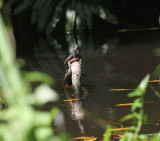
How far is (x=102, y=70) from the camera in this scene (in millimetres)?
3719

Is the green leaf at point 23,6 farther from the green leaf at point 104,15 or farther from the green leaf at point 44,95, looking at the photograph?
the green leaf at point 44,95

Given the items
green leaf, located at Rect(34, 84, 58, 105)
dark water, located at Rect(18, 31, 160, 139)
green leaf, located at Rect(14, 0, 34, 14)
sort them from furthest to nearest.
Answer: green leaf, located at Rect(14, 0, 34, 14), dark water, located at Rect(18, 31, 160, 139), green leaf, located at Rect(34, 84, 58, 105)

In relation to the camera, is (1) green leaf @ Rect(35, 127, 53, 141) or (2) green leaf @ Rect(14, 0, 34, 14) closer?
(1) green leaf @ Rect(35, 127, 53, 141)

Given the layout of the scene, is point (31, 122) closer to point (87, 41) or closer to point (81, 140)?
point (81, 140)

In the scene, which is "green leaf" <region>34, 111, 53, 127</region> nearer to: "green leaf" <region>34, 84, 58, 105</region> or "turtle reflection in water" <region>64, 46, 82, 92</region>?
"green leaf" <region>34, 84, 58, 105</region>

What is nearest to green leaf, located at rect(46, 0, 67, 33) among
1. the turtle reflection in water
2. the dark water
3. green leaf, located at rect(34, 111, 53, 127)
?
the dark water

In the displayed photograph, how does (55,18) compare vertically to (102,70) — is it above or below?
above

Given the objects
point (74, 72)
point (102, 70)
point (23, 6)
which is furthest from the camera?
point (23, 6)

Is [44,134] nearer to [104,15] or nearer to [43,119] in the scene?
[43,119]

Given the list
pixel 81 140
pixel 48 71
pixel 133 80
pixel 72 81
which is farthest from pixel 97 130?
pixel 48 71

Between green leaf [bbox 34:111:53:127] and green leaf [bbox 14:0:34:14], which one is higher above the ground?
green leaf [bbox 14:0:34:14]

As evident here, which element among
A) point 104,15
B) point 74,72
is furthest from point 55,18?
point 74,72

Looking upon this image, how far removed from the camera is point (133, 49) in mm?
4844

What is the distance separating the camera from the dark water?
7.29 ft
